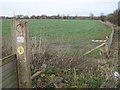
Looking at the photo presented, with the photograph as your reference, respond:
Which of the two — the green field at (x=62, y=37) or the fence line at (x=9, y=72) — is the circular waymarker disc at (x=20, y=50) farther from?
the green field at (x=62, y=37)

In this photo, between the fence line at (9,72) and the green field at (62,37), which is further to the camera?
the green field at (62,37)

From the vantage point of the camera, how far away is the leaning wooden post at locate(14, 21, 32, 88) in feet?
9.27

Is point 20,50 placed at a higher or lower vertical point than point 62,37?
higher

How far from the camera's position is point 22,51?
2.89 metres

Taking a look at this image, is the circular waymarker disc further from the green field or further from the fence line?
the green field

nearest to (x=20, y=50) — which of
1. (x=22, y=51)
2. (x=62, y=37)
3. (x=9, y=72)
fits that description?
(x=22, y=51)

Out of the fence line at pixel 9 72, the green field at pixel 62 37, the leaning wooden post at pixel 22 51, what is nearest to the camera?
the fence line at pixel 9 72

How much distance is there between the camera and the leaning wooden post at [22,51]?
111 inches

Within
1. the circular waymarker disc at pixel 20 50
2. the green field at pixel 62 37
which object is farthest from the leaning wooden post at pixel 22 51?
the green field at pixel 62 37

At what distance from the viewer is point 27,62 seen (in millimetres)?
2975

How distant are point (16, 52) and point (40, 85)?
1.22 metres

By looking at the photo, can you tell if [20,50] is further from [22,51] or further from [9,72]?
[9,72]

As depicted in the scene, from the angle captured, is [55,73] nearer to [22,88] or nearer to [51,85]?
[51,85]

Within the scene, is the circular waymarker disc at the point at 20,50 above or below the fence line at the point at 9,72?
above
